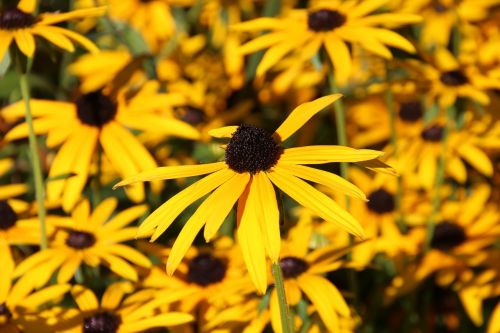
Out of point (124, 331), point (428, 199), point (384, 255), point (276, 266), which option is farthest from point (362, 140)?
point (276, 266)

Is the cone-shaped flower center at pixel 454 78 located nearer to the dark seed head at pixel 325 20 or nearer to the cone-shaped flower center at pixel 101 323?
the dark seed head at pixel 325 20

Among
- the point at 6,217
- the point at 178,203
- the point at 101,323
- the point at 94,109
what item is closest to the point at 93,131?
the point at 94,109

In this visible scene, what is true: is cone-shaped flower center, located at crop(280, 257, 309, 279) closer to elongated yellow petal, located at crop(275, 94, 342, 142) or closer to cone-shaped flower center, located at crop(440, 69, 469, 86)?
elongated yellow petal, located at crop(275, 94, 342, 142)

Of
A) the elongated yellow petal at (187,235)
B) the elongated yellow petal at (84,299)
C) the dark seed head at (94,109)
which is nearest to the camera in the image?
the elongated yellow petal at (187,235)

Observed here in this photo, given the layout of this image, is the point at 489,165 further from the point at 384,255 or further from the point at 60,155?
the point at 60,155

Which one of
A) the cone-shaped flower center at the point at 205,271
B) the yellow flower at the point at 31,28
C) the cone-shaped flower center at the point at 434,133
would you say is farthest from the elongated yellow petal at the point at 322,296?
the cone-shaped flower center at the point at 434,133

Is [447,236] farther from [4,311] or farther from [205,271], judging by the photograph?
[4,311]

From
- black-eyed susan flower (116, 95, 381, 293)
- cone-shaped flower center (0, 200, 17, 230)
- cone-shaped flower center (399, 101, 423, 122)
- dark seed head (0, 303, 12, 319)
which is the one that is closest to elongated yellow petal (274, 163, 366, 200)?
black-eyed susan flower (116, 95, 381, 293)
